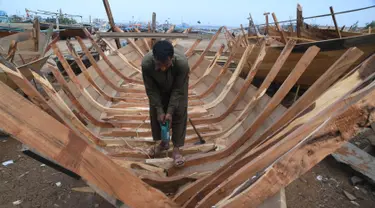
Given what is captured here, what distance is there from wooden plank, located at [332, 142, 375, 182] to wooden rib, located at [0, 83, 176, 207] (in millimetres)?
3371

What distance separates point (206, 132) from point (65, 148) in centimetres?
267

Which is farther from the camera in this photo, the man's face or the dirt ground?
the dirt ground

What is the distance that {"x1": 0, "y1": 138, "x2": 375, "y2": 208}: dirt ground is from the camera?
339 centimetres

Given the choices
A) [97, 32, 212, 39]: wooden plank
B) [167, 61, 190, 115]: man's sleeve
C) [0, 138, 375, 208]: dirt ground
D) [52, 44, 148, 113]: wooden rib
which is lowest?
[0, 138, 375, 208]: dirt ground

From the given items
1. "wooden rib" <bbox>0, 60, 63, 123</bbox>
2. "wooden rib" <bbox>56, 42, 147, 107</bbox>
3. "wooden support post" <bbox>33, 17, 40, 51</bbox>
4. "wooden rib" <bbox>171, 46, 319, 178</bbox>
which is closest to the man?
"wooden rib" <bbox>171, 46, 319, 178</bbox>

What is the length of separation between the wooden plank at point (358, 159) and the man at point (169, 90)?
2.44 metres

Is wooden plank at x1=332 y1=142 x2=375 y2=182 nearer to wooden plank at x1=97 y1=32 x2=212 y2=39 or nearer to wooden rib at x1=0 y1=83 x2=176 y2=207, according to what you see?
wooden rib at x1=0 y1=83 x2=176 y2=207

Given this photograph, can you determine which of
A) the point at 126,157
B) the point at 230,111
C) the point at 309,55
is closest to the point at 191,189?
the point at 126,157

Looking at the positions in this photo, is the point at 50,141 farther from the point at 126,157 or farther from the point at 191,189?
the point at 126,157

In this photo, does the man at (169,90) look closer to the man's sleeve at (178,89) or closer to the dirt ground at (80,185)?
the man's sleeve at (178,89)

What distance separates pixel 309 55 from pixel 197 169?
1620mm

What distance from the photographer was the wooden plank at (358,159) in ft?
12.6

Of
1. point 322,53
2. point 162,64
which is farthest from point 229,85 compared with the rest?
point 162,64

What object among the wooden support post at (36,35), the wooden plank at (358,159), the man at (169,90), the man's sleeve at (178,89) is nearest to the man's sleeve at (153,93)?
the man at (169,90)
